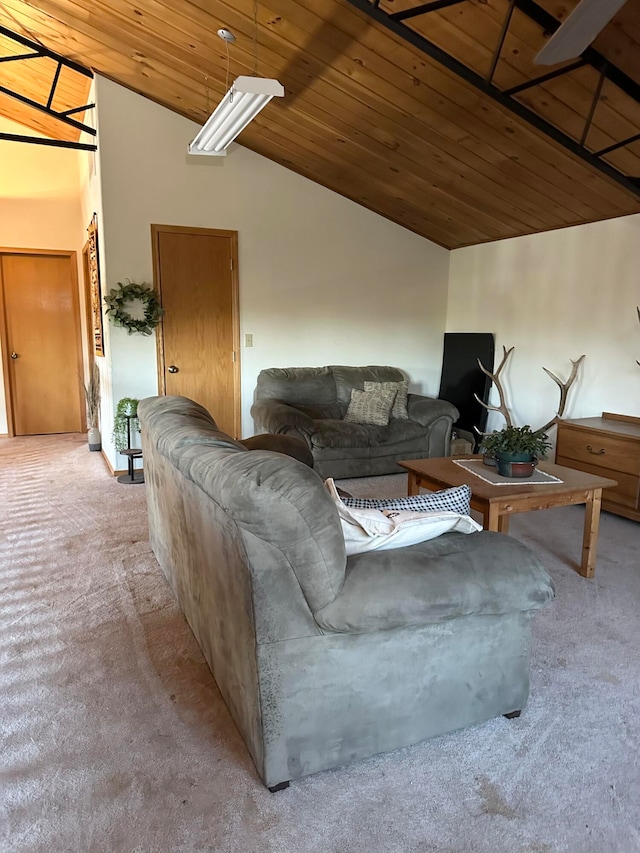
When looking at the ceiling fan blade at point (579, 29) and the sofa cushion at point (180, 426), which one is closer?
the ceiling fan blade at point (579, 29)

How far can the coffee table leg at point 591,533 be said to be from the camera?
288 cm

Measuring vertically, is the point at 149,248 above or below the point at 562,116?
below

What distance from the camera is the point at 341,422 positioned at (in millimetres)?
4789

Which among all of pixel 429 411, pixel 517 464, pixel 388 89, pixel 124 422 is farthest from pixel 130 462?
pixel 388 89

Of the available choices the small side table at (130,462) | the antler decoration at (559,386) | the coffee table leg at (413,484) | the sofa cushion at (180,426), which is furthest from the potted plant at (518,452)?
the small side table at (130,462)

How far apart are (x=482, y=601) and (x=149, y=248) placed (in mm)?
4147

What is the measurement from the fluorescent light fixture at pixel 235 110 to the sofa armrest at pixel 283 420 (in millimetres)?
1930

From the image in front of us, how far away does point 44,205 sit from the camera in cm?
607

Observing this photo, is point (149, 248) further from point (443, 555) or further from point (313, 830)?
point (313, 830)

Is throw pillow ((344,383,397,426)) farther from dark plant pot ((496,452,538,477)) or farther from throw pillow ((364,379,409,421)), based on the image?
dark plant pot ((496,452,538,477))

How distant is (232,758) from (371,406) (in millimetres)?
3541

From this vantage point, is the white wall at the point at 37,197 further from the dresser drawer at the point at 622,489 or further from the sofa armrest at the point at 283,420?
the dresser drawer at the point at 622,489

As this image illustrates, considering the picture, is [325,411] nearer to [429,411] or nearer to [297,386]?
[297,386]

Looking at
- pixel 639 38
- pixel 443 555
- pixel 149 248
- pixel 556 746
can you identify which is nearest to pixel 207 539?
pixel 443 555
